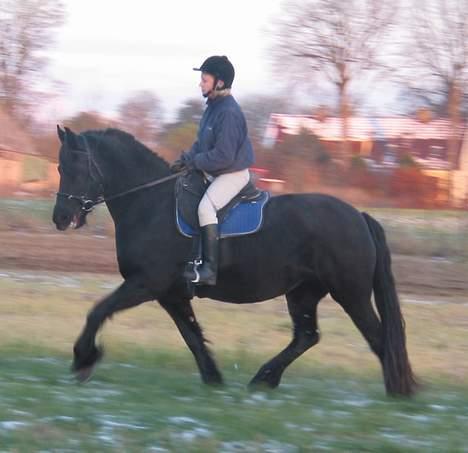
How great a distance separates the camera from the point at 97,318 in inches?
316

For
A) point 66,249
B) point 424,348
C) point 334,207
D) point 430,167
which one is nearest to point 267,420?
point 334,207

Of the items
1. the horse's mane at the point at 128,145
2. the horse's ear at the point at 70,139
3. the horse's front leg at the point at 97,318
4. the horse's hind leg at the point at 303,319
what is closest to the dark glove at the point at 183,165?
the horse's mane at the point at 128,145

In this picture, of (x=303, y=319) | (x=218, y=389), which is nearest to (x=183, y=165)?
(x=303, y=319)

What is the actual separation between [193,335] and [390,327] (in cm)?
183

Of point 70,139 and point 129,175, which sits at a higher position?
point 70,139

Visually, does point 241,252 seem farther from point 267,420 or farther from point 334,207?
point 267,420

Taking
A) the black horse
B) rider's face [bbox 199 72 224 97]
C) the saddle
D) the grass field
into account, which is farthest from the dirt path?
rider's face [bbox 199 72 224 97]

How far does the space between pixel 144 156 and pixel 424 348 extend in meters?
5.87

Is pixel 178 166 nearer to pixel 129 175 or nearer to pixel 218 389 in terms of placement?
pixel 129 175

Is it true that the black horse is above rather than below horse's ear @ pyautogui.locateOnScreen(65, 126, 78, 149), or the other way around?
below

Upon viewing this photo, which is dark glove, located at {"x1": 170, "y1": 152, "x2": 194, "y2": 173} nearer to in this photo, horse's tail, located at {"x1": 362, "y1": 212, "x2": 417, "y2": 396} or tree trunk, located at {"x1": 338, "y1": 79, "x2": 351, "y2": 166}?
horse's tail, located at {"x1": 362, "y1": 212, "x2": 417, "y2": 396}

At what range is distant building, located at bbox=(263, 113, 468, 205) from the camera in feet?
115

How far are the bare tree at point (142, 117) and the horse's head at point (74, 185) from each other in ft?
82.4

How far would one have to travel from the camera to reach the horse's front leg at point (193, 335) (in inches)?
337
